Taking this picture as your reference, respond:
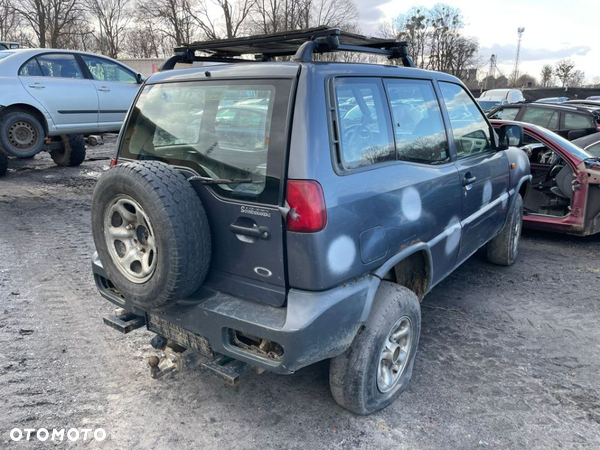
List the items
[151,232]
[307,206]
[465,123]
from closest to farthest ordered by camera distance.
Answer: [307,206] → [151,232] → [465,123]

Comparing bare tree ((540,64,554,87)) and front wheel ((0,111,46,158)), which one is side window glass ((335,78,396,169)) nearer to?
front wheel ((0,111,46,158))

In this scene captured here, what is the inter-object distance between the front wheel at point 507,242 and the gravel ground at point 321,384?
1.27ft

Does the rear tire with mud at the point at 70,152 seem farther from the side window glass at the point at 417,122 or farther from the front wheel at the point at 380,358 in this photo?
the front wheel at the point at 380,358

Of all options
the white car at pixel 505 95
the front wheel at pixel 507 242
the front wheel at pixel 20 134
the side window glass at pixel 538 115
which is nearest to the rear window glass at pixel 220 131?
the front wheel at pixel 507 242

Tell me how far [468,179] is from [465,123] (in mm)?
570

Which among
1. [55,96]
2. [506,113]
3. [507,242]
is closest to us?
[507,242]

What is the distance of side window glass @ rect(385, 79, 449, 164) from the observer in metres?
2.86

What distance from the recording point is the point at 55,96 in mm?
7816

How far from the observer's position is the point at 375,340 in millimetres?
2500

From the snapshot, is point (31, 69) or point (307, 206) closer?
point (307, 206)

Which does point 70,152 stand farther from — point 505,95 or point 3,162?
point 505,95

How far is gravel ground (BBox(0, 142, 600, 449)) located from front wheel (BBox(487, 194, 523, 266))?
1.27ft

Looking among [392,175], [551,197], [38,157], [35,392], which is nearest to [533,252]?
[551,197]

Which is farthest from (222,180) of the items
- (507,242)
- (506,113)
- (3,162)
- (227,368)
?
(506,113)
